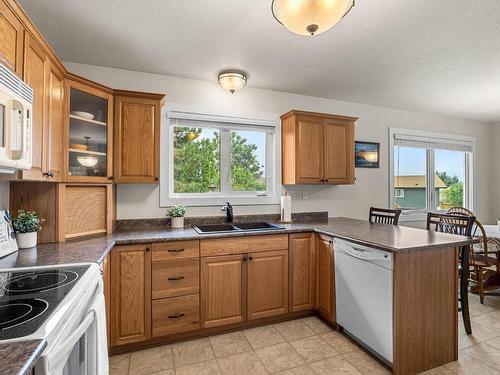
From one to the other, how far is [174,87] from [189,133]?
0.49m

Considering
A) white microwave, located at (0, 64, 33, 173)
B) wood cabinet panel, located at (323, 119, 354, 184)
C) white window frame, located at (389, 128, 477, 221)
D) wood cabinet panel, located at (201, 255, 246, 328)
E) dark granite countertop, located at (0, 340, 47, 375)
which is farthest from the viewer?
white window frame, located at (389, 128, 477, 221)

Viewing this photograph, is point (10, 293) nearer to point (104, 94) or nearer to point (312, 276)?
point (104, 94)

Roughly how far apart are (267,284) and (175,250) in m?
0.89

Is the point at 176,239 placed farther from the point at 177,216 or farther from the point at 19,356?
the point at 19,356

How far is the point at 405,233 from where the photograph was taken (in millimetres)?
2264

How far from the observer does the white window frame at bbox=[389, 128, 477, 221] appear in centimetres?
390

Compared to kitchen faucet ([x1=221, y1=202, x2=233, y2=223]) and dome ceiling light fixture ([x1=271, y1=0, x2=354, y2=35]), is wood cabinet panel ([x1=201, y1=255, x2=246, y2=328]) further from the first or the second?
dome ceiling light fixture ([x1=271, y1=0, x2=354, y2=35])

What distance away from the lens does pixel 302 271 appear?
2615 mm

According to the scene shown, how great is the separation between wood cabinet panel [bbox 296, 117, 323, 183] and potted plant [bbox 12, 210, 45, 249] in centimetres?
230

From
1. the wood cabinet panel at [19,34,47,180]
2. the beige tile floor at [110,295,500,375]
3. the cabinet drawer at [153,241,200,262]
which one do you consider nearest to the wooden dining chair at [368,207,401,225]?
the beige tile floor at [110,295,500,375]

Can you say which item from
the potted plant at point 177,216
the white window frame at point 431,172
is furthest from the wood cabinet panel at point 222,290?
the white window frame at point 431,172

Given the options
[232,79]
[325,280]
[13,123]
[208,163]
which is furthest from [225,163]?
[13,123]

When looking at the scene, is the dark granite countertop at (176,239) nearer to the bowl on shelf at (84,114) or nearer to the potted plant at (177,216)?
the potted plant at (177,216)

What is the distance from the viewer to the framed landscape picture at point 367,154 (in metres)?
3.68
